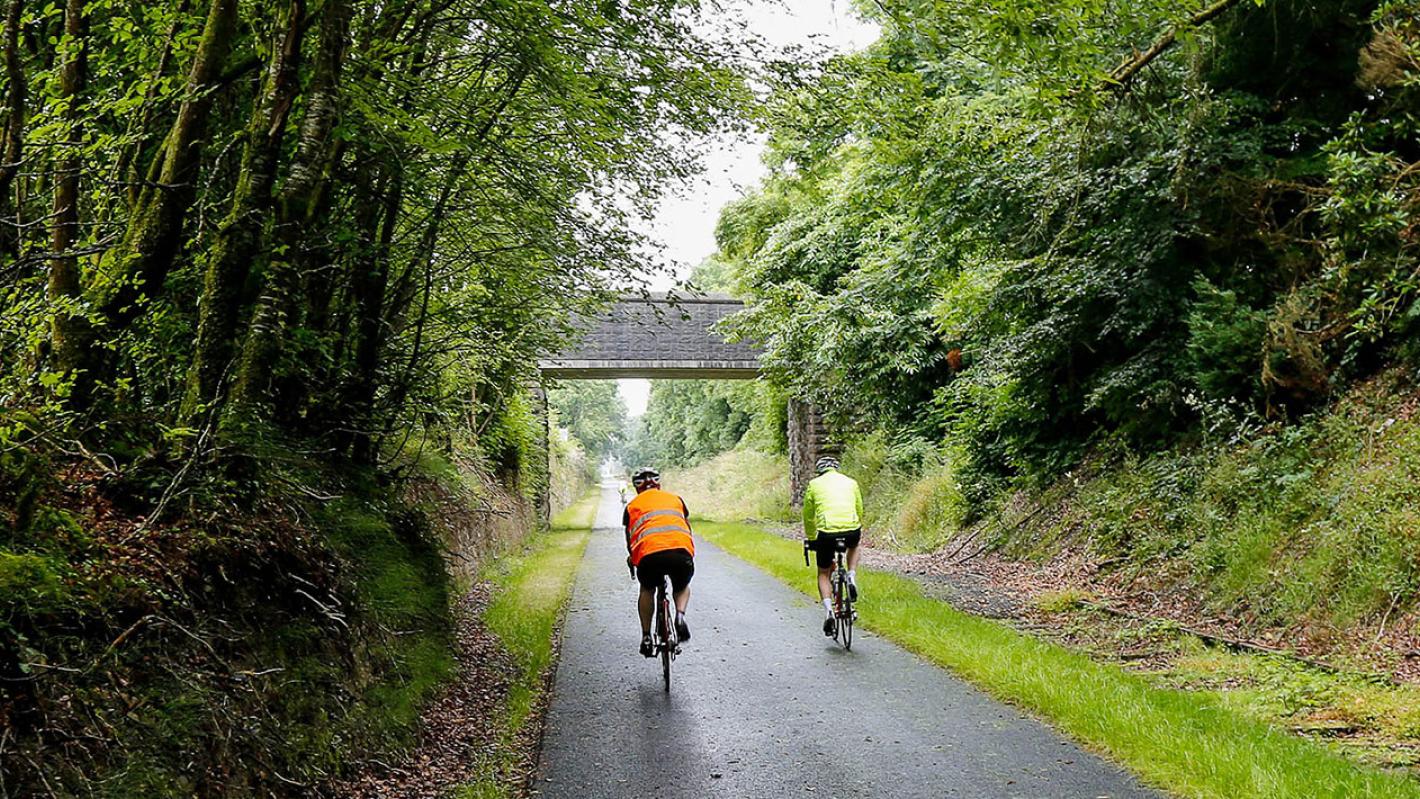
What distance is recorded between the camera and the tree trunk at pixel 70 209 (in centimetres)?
457

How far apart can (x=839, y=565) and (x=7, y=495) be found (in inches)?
293

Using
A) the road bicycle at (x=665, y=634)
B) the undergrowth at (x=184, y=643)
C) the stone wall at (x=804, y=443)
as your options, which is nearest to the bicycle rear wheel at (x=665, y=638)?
the road bicycle at (x=665, y=634)

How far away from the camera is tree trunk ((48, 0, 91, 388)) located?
4570mm

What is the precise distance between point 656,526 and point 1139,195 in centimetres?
858

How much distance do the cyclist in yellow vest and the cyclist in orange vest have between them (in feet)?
5.90

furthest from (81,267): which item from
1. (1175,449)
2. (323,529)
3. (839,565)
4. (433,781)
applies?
(1175,449)

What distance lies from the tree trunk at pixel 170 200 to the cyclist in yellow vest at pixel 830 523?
21.6 ft

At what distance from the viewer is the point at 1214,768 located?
541 centimetres

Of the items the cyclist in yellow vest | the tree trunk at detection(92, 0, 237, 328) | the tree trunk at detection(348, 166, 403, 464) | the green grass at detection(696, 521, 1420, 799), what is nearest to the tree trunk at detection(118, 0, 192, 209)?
the tree trunk at detection(92, 0, 237, 328)

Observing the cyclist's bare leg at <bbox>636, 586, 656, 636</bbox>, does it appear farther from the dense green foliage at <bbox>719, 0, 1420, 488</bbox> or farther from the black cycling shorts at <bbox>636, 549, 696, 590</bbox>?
the dense green foliage at <bbox>719, 0, 1420, 488</bbox>

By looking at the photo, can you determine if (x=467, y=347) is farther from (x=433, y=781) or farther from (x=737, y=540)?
(x=737, y=540)

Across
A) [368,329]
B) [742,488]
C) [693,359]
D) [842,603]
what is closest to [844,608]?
[842,603]

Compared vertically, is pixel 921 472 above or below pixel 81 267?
below

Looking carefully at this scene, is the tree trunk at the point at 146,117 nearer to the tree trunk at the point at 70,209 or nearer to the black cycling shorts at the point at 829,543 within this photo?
the tree trunk at the point at 70,209
